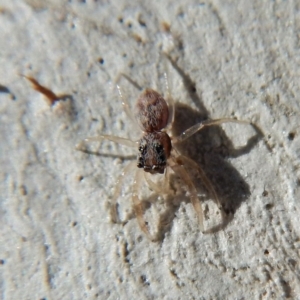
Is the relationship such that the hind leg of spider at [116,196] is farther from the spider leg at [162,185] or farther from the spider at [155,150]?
the spider leg at [162,185]

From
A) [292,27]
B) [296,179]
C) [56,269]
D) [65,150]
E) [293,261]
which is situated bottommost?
[293,261]

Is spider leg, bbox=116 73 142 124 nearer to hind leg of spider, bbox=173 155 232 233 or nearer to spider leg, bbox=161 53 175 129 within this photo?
spider leg, bbox=161 53 175 129

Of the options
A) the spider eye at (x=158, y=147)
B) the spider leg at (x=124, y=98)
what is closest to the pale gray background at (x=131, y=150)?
the spider leg at (x=124, y=98)

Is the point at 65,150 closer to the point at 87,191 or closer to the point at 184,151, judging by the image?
the point at 87,191

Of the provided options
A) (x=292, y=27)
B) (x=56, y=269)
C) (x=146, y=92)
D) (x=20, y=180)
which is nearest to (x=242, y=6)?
(x=292, y=27)

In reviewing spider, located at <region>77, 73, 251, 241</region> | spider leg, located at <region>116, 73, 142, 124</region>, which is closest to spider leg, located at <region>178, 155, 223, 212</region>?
spider, located at <region>77, 73, 251, 241</region>
